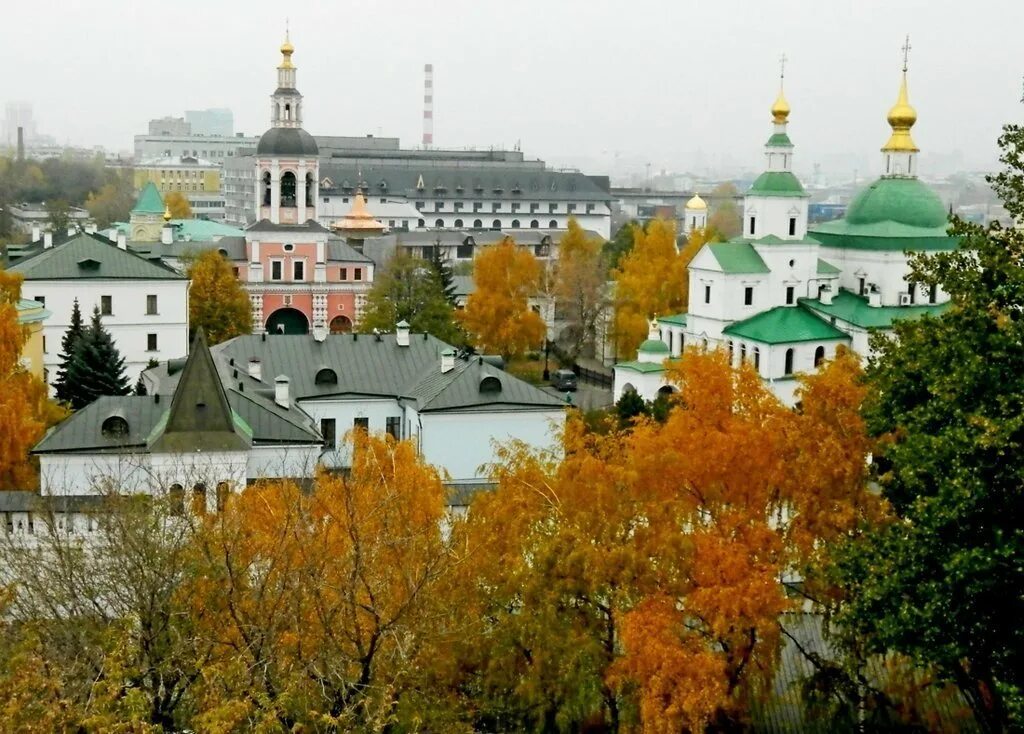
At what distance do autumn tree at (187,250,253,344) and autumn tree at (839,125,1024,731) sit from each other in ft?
107

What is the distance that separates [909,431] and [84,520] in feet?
40.8

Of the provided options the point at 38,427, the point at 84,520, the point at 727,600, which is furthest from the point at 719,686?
the point at 38,427

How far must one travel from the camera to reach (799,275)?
131 feet

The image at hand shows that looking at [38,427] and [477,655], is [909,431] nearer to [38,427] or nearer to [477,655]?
[477,655]

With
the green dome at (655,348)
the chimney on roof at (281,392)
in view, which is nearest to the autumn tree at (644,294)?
the green dome at (655,348)

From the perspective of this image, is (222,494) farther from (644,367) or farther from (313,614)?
(644,367)

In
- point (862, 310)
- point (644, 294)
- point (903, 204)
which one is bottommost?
point (862, 310)

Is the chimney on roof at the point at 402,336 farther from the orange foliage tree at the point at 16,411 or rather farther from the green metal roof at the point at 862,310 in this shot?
the green metal roof at the point at 862,310

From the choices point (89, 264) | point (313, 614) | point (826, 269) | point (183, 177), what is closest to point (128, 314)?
point (89, 264)

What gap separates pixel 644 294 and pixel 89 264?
58.6 feet

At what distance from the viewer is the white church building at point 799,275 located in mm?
38219

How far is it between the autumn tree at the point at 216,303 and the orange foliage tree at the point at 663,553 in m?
28.9

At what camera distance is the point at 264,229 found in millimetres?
50094

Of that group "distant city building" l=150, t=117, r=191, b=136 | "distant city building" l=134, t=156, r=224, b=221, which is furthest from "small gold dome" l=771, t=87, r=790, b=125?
"distant city building" l=150, t=117, r=191, b=136
